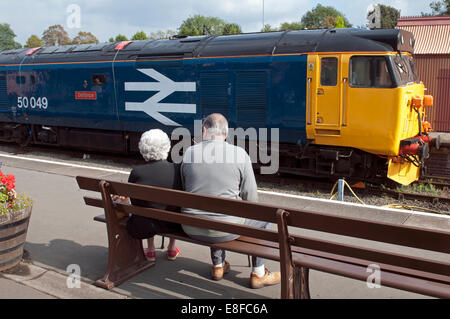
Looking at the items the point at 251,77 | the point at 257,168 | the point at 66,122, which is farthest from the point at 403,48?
the point at 66,122

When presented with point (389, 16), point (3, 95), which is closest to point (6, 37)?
point (389, 16)

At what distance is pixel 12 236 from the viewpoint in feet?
14.4

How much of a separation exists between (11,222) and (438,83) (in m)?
17.9

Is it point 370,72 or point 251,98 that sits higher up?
point 370,72

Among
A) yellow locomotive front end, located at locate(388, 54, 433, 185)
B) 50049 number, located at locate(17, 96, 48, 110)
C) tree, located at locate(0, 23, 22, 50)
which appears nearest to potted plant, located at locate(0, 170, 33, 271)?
yellow locomotive front end, located at locate(388, 54, 433, 185)

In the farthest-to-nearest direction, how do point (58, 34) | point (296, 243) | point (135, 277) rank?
point (58, 34) → point (135, 277) → point (296, 243)

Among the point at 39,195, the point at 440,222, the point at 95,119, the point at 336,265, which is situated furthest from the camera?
the point at 95,119

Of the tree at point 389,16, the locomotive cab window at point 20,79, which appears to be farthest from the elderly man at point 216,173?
the tree at point 389,16

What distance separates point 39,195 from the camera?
759 cm

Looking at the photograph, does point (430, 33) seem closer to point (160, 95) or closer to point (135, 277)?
point (160, 95)

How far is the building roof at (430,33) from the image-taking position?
1822 cm

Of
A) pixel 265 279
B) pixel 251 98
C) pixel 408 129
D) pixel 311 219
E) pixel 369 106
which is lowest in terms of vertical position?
pixel 265 279

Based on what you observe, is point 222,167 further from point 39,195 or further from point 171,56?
point 171,56

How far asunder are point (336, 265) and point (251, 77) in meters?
6.53
